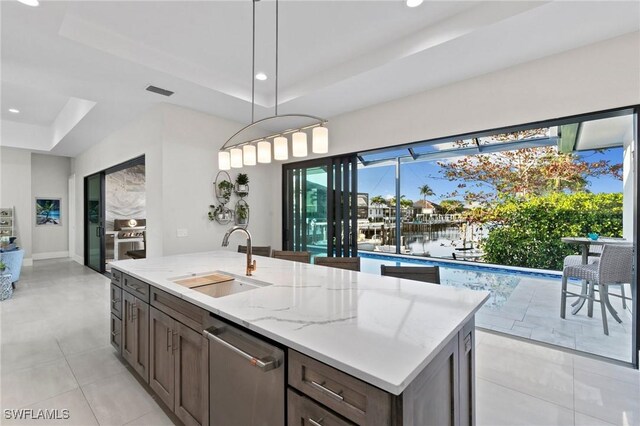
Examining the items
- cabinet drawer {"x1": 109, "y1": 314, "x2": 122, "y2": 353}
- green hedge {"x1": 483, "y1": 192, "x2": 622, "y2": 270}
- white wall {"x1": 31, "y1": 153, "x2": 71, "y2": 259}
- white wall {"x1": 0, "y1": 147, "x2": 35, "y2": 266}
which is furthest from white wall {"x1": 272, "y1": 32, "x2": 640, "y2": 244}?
white wall {"x1": 31, "y1": 153, "x2": 71, "y2": 259}

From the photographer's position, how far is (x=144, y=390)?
226 centimetres

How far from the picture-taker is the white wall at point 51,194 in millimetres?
7754

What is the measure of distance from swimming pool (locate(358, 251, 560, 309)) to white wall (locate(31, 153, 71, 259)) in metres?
8.38

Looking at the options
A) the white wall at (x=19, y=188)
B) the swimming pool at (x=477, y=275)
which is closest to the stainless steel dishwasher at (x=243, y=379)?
the swimming pool at (x=477, y=275)

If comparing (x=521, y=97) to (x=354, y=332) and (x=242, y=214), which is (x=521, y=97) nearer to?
(x=354, y=332)

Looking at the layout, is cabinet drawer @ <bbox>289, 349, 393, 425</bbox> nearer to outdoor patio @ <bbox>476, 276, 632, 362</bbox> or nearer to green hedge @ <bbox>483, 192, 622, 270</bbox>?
outdoor patio @ <bbox>476, 276, 632, 362</bbox>

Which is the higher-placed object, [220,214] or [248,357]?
[220,214]

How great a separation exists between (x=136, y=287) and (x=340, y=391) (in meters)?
1.95

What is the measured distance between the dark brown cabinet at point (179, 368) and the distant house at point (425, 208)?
692 centimetres

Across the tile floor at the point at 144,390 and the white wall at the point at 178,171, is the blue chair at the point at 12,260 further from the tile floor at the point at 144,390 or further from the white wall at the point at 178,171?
the white wall at the point at 178,171

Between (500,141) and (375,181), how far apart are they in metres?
3.01

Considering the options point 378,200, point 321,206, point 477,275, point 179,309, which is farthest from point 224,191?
point 477,275

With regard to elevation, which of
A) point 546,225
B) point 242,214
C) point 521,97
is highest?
point 521,97

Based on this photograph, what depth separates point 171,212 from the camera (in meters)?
3.83
